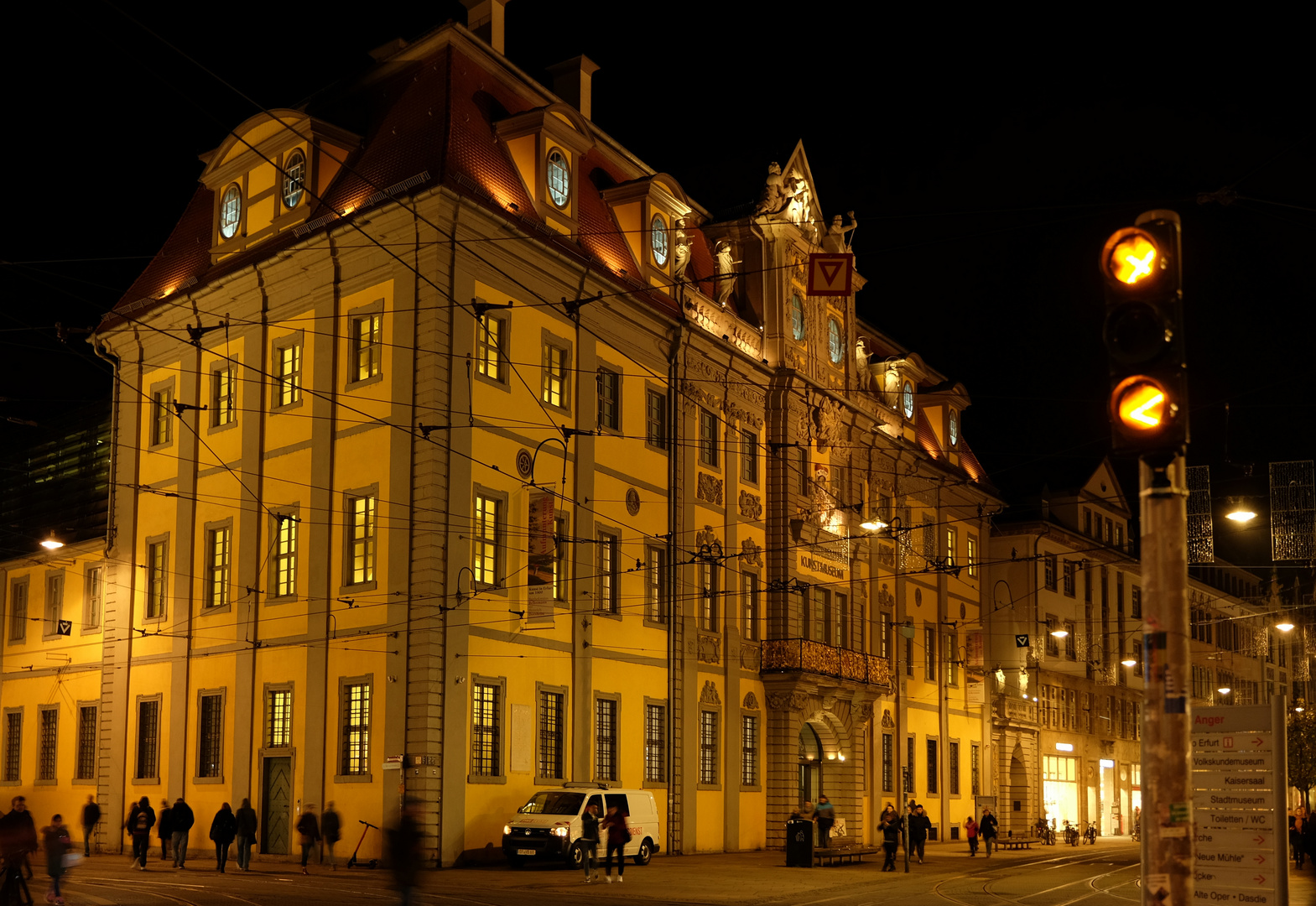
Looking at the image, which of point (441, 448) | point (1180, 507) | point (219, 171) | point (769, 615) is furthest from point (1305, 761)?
point (1180, 507)

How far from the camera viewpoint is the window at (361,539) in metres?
32.9

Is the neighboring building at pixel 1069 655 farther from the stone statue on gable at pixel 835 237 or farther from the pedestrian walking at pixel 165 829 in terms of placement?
the pedestrian walking at pixel 165 829

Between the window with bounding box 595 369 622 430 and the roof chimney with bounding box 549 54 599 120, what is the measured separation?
350 inches

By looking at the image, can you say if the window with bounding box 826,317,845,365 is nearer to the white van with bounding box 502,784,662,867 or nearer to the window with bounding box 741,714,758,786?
the window with bounding box 741,714,758,786

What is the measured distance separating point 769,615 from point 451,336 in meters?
15.9

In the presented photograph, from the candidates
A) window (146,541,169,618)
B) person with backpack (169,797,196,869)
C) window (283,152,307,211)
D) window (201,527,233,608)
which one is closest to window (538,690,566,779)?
person with backpack (169,797,196,869)

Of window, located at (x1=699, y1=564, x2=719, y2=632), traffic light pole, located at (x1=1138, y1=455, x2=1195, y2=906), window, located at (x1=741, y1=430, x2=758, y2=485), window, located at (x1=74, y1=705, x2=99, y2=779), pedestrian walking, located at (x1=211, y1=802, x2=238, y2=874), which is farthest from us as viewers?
window, located at (x1=741, y1=430, x2=758, y2=485)

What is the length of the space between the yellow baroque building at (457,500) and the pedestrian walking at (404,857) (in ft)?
51.0

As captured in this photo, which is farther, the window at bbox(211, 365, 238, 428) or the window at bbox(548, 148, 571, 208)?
the window at bbox(211, 365, 238, 428)

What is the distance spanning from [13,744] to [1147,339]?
139 feet

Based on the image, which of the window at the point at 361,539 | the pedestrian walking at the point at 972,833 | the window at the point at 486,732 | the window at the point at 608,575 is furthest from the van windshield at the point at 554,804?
the pedestrian walking at the point at 972,833

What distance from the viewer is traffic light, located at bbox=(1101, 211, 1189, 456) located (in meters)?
8.21

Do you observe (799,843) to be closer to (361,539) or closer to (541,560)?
(541,560)

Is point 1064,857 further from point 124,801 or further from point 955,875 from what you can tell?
point 124,801
